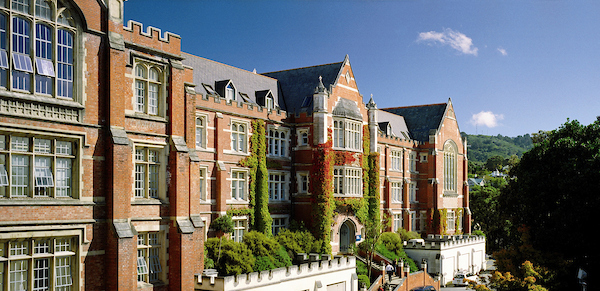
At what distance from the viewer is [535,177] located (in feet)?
106

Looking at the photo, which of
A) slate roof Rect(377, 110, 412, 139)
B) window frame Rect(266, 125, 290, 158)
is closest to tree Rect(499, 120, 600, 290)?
window frame Rect(266, 125, 290, 158)

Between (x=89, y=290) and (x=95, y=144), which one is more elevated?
(x=95, y=144)

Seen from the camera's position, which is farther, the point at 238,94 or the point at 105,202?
the point at 238,94

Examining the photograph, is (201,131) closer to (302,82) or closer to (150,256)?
(150,256)

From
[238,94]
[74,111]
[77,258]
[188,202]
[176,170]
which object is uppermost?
[238,94]

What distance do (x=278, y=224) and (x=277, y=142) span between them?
6.20 metres

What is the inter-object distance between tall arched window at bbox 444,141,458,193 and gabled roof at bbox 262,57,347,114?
21.6m

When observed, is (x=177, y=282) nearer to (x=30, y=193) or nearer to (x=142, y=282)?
(x=142, y=282)

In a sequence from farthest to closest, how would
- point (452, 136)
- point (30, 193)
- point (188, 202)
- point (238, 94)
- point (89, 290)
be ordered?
point (452, 136) → point (238, 94) → point (188, 202) → point (89, 290) → point (30, 193)

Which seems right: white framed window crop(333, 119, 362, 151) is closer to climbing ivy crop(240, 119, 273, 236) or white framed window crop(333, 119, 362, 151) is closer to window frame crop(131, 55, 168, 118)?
climbing ivy crop(240, 119, 273, 236)

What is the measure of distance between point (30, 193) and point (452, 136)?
164 feet

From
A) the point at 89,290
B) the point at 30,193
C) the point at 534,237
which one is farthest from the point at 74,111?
the point at 534,237

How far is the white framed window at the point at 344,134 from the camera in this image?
131 ft

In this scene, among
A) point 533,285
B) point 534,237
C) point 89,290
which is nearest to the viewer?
point 89,290
